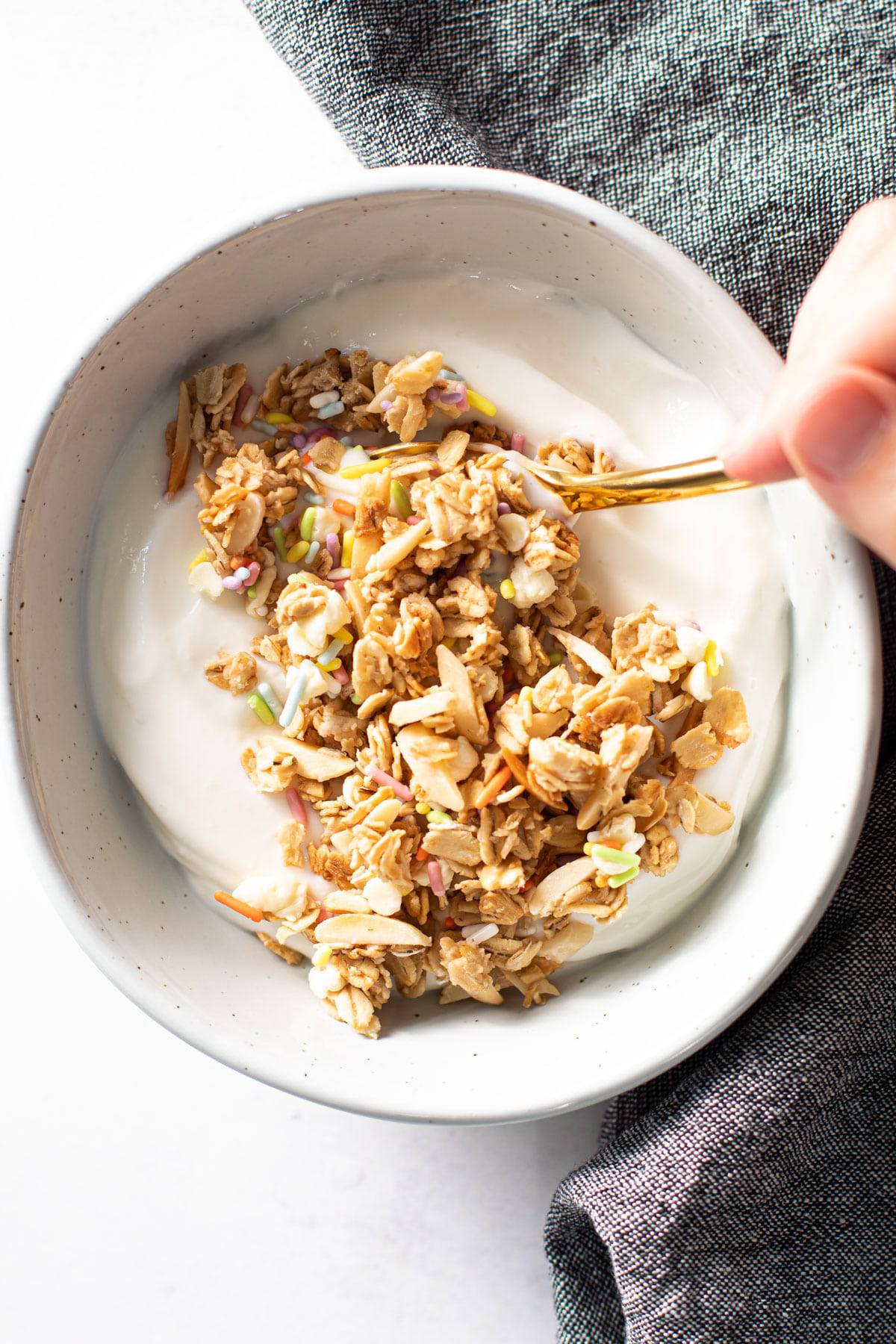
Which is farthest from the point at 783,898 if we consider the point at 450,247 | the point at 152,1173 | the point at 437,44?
the point at 437,44

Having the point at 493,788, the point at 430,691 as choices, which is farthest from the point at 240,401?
the point at 493,788

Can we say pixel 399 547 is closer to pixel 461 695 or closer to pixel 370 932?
pixel 461 695

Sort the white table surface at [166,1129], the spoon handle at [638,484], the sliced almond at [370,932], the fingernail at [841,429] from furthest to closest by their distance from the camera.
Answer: the white table surface at [166,1129] < the sliced almond at [370,932] < the spoon handle at [638,484] < the fingernail at [841,429]

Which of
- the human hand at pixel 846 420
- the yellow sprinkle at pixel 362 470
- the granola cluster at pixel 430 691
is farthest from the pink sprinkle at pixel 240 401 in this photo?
the human hand at pixel 846 420

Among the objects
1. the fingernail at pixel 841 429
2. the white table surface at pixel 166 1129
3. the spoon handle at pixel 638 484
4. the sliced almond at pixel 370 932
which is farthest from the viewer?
the white table surface at pixel 166 1129

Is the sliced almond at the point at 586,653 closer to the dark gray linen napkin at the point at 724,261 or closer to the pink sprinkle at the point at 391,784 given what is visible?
the pink sprinkle at the point at 391,784
